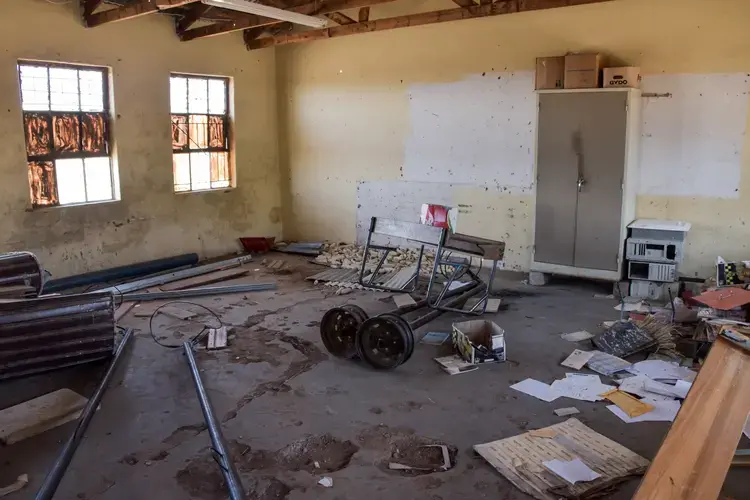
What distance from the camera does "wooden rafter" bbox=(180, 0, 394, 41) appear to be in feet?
21.2

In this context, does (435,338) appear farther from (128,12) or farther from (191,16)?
(191,16)

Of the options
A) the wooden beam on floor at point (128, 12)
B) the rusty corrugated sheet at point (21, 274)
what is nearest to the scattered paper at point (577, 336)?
the rusty corrugated sheet at point (21, 274)

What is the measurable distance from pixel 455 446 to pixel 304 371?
146 centimetres

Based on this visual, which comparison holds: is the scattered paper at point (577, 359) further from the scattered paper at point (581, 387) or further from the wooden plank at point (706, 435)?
the wooden plank at point (706, 435)

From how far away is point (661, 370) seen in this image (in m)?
4.48

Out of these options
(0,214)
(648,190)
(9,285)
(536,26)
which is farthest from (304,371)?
(536,26)

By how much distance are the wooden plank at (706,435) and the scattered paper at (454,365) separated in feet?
5.71

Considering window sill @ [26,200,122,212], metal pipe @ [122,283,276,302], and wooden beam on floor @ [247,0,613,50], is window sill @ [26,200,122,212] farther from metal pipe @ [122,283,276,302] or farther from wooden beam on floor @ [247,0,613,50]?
wooden beam on floor @ [247,0,613,50]

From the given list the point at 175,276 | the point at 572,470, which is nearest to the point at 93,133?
the point at 175,276

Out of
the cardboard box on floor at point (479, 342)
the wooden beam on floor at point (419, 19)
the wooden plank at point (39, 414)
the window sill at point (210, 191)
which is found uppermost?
the wooden beam on floor at point (419, 19)

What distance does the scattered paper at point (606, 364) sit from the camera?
451 cm

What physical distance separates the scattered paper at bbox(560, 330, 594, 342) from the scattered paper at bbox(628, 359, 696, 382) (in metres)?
0.64

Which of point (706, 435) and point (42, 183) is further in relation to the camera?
point (42, 183)

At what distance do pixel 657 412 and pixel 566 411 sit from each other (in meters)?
0.54
